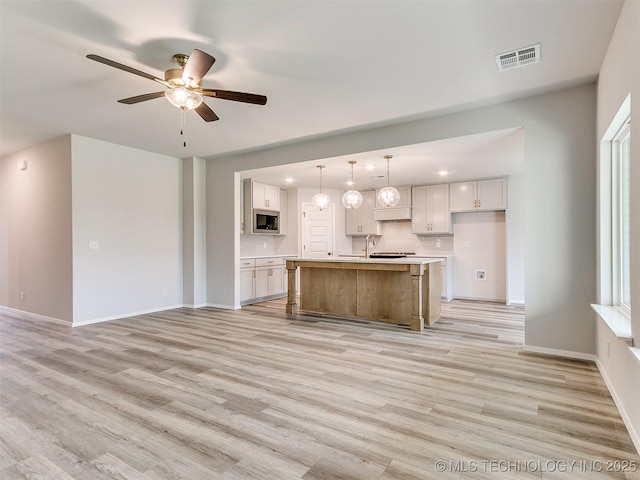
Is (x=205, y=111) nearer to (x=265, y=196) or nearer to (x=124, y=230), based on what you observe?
(x=124, y=230)

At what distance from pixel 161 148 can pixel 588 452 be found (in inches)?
234

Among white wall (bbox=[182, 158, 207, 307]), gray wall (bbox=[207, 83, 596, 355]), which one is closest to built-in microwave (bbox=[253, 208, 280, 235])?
white wall (bbox=[182, 158, 207, 307])

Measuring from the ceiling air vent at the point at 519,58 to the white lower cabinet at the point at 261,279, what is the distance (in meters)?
4.91

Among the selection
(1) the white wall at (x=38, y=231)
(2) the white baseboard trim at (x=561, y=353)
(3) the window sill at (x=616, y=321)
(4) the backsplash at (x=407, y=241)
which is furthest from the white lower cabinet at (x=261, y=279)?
(3) the window sill at (x=616, y=321)

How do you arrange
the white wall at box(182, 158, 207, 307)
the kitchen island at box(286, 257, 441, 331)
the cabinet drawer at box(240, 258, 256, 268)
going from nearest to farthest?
the kitchen island at box(286, 257, 441, 331) → the white wall at box(182, 158, 207, 307) → the cabinet drawer at box(240, 258, 256, 268)

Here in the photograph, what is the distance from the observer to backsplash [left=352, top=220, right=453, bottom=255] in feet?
25.0

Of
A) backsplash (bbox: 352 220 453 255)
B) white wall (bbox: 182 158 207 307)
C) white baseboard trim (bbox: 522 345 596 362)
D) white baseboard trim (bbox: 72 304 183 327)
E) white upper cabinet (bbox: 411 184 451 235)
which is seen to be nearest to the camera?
white baseboard trim (bbox: 522 345 596 362)

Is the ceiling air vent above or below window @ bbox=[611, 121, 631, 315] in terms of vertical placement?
above

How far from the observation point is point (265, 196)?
7.37m

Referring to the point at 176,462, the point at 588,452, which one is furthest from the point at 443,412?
the point at 176,462

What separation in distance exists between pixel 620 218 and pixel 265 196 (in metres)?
5.82

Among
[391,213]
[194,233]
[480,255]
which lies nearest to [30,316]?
[194,233]

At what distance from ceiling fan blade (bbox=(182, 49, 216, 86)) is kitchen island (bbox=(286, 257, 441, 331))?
308 cm

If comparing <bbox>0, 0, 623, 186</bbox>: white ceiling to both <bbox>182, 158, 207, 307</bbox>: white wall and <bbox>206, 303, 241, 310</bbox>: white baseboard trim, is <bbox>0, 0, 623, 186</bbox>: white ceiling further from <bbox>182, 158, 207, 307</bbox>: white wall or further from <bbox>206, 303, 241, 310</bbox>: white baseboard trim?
<bbox>206, 303, 241, 310</bbox>: white baseboard trim
